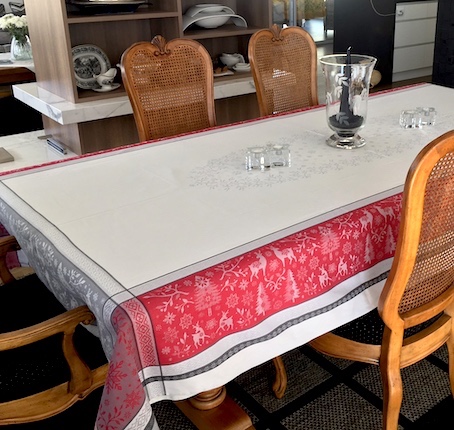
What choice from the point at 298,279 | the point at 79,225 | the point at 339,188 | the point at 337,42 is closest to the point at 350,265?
the point at 298,279

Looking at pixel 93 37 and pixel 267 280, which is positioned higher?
pixel 93 37

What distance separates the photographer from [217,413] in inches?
55.9

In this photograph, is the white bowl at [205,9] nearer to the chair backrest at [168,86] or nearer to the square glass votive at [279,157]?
the chair backrest at [168,86]

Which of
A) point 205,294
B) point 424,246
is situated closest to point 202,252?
point 205,294

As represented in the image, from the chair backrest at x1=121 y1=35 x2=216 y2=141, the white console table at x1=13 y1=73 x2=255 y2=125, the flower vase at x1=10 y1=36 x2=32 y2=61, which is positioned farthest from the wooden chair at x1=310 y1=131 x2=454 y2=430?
the flower vase at x1=10 y1=36 x2=32 y2=61

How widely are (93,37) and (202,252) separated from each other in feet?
7.22

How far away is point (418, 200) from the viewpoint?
39.1 inches

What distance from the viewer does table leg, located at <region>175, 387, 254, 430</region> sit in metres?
1.39

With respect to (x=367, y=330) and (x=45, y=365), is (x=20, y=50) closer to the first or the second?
(x=45, y=365)

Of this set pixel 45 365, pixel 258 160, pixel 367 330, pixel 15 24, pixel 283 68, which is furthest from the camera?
pixel 15 24

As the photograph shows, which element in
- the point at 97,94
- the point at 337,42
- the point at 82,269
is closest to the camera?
the point at 82,269

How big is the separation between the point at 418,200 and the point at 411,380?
962 mm

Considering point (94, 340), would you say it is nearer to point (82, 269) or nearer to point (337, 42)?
point (82, 269)

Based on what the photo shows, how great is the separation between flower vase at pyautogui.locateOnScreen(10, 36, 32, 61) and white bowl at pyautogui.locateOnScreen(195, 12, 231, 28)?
2.11m
